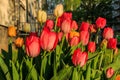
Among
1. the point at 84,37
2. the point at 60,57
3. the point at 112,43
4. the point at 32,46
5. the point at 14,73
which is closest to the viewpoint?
the point at 32,46

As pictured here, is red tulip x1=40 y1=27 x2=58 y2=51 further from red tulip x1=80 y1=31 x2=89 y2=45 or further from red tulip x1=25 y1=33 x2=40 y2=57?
red tulip x1=80 y1=31 x2=89 y2=45

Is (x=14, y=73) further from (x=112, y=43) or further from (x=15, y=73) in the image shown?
(x=112, y=43)

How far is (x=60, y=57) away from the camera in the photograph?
2451 mm

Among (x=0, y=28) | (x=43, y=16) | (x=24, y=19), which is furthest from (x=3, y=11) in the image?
(x=43, y=16)

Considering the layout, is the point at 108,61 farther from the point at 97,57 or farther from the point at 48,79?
the point at 48,79

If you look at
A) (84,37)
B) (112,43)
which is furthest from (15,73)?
(112,43)

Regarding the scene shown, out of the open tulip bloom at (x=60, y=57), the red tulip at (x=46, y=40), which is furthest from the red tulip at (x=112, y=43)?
the red tulip at (x=46, y=40)

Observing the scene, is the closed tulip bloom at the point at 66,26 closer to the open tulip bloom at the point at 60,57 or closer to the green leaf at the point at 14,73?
the open tulip bloom at the point at 60,57

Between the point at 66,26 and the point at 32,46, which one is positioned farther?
the point at 66,26

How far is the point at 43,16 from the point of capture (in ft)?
9.23

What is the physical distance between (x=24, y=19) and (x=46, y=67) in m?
15.6

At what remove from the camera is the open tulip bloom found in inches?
83.7

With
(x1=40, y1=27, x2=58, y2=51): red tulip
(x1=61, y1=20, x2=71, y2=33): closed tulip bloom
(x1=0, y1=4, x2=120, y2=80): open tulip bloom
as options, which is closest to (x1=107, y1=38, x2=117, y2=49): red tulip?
(x1=0, y1=4, x2=120, y2=80): open tulip bloom

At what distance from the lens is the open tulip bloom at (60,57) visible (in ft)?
6.98
